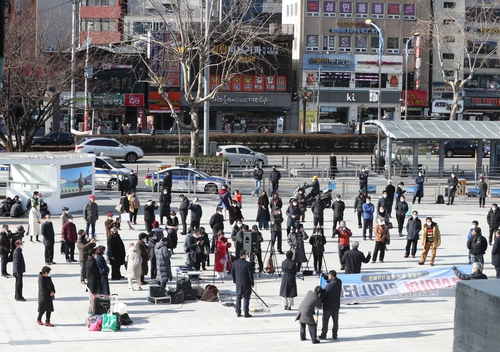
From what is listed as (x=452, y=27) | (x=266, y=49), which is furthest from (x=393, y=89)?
(x=266, y=49)

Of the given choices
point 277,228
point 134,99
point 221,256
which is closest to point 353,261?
point 221,256

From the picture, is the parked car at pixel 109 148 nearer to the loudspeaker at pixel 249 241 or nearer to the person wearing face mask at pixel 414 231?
the person wearing face mask at pixel 414 231

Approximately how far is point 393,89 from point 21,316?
205 ft

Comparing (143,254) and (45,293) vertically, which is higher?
(143,254)

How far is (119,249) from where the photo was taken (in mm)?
19922

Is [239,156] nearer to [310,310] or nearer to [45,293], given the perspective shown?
[45,293]

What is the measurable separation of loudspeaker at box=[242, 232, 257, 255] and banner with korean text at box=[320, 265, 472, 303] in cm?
292

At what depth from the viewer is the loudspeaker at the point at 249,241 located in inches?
806

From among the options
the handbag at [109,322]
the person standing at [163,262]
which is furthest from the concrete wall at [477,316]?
the person standing at [163,262]

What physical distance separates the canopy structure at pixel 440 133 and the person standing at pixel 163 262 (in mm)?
24012

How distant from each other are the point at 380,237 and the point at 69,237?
26.5ft

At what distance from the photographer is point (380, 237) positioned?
2252cm

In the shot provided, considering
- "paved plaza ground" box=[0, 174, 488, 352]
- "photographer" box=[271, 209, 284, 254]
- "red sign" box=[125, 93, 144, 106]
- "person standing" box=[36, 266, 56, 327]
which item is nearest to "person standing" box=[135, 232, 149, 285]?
"paved plaza ground" box=[0, 174, 488, 352]

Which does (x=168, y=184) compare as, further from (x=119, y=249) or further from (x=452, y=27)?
(x=452, y=27)
